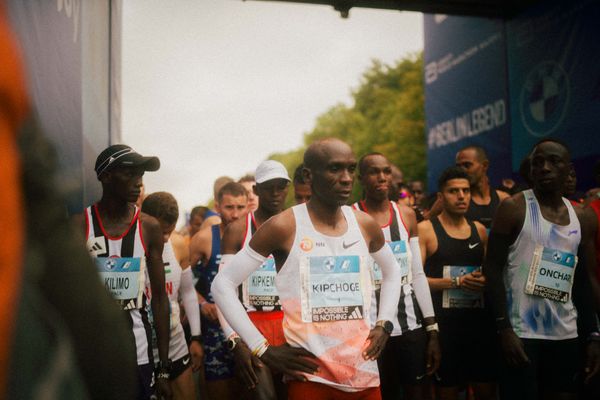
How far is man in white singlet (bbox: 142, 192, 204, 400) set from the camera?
500 centimetres

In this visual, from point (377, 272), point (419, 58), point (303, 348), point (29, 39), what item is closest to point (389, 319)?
point (303, 348)

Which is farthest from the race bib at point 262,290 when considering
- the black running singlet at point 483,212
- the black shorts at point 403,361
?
the black running singlet at point 483,212

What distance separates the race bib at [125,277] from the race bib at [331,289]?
1.31 metres

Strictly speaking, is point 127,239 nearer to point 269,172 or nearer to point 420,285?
point 269,172

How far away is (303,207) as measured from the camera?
3393 millimetres

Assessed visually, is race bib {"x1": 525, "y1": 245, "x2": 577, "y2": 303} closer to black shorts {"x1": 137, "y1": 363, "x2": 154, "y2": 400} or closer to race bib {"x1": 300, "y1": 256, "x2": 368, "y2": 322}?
race bib {"x1": 300, "y1": 256, "x2": 368, "y2": 322}

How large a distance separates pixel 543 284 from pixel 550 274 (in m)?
0.09

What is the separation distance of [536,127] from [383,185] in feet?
24.6

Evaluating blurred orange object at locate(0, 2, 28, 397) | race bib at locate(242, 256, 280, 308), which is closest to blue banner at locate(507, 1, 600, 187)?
race bib at locate(242, 256, 280, 308)

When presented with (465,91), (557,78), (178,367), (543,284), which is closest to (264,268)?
(178,367)

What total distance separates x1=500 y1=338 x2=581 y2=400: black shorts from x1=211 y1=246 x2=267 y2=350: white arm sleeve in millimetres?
2262

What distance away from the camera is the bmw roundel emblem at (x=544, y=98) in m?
10.5

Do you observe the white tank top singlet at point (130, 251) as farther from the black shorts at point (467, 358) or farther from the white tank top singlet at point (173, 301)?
the black shorts at point (467, 358)

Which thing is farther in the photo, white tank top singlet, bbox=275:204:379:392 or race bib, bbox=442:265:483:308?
race bib, bbox=442:265:483:308
